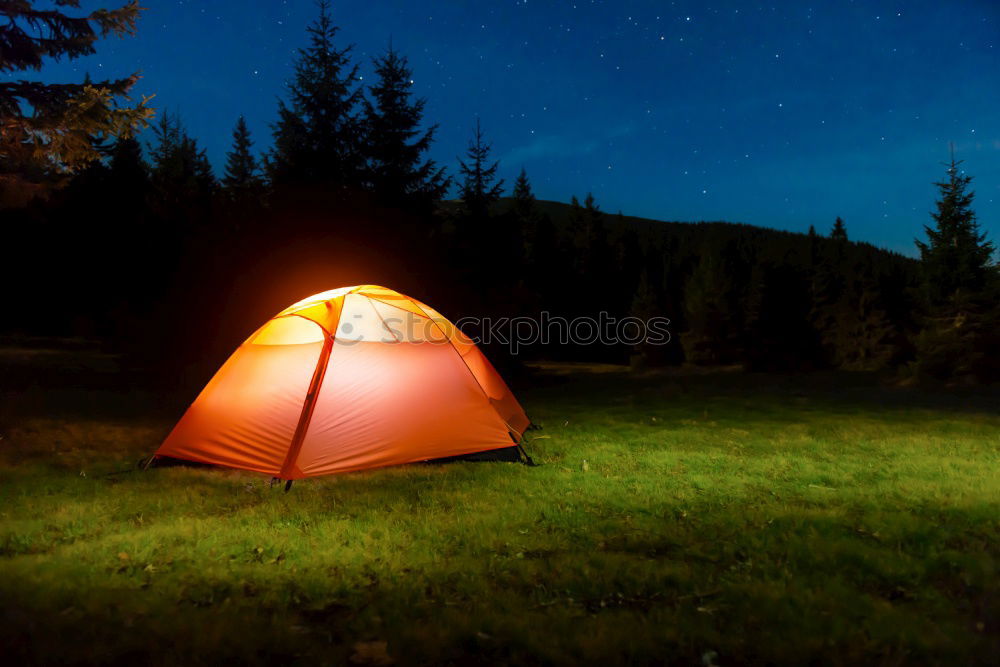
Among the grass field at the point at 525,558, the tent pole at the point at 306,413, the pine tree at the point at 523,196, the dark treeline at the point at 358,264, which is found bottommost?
the grass field at the point at 525,558

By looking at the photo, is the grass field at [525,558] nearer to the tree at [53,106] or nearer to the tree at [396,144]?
the tree at [53,106]

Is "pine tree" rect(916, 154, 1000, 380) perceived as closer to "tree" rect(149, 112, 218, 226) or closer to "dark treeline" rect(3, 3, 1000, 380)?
"dark treeline" rect(3, 3, 1000, 380)

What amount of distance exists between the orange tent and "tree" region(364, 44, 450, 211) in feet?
48.0

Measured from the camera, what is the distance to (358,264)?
1638 centimetres

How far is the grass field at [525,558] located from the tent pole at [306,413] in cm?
27

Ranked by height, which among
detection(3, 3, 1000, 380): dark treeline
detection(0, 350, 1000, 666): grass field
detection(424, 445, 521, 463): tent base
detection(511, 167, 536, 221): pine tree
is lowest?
detection(0, 350, 1000, 666): grass field

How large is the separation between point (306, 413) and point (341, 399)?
40cm

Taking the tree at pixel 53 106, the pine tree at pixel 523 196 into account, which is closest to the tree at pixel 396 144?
the tree at pixel 53 106

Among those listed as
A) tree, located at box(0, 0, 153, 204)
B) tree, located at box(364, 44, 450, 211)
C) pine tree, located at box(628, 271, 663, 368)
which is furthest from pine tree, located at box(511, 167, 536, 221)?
tree, located at box(0, 0, 153, 204)

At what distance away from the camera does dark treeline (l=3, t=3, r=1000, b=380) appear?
52.8 ft

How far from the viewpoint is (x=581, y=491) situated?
633 centimetres

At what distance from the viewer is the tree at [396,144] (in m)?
21.8

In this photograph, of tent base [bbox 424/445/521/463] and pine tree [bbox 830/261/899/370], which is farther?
pine tree [bbox 830/261/899/370]

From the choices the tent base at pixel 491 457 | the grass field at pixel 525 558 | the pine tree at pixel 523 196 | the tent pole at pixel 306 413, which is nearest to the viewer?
the grass field at pixel 525 558
